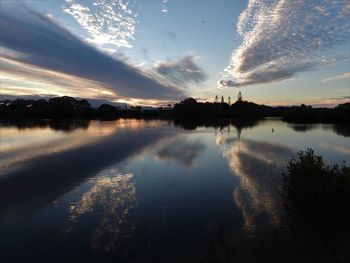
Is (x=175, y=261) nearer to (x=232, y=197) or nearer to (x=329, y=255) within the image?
(x=329, y=255)

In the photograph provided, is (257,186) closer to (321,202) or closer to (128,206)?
(321,202)

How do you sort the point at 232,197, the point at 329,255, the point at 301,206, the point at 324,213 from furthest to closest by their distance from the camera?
the point at 232,197 → the point at 301,206 → the point at 324,213 → the point at 329,255

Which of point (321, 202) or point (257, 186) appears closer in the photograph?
point (321, 202)

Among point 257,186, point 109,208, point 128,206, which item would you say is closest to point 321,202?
point 257,186

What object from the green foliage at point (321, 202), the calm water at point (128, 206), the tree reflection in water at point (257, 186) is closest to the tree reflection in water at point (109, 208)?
the calm water at point (128, 206)

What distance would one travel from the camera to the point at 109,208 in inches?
902

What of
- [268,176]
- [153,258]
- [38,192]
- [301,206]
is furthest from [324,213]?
[38,192]

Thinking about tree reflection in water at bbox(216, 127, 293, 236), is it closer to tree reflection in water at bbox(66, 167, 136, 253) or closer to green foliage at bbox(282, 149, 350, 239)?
green foliage at bbox(282, 149, 350, 239)

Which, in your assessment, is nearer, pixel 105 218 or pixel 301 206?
pixel 301 206

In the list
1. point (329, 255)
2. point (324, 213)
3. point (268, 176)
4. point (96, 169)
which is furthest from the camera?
point (96, 169)

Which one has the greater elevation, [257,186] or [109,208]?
[109,208]

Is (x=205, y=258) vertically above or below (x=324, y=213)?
below

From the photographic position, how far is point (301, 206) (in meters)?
18.7

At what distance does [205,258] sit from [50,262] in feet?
26.4
